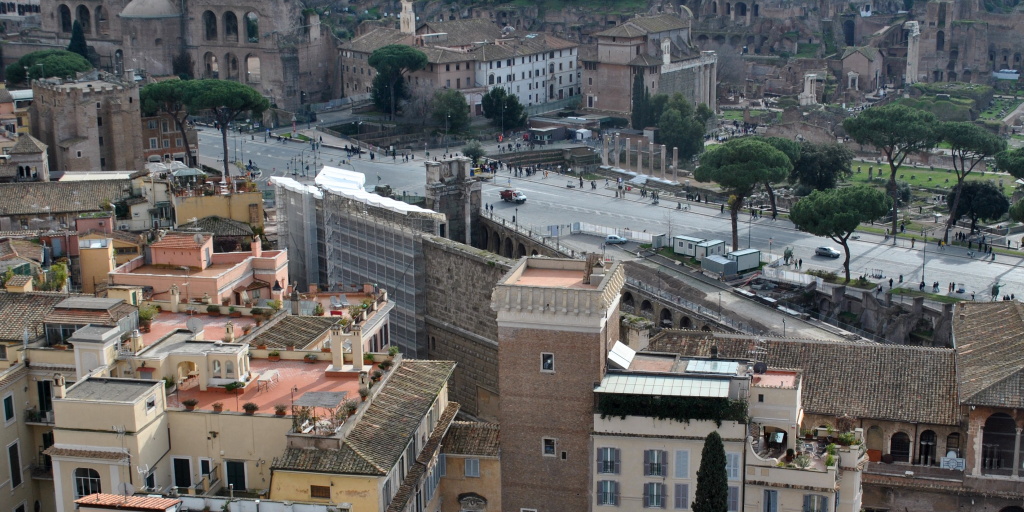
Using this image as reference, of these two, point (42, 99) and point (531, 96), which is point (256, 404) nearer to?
point (42, 99)

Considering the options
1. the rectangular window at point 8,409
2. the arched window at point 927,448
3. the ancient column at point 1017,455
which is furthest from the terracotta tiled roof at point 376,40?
the rectangular window at point 8,409

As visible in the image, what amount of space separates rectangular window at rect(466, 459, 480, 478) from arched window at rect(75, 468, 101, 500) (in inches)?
293

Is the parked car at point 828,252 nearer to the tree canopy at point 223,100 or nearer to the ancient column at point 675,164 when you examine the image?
the ancient column at point 675,164

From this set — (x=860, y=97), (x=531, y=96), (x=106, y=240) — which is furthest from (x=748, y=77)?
(x=106, y=240)

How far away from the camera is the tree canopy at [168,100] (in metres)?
76.4

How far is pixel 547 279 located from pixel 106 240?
1760 cm

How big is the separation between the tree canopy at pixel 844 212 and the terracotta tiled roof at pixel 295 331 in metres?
29.6

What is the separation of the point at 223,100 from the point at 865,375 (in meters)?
48.7

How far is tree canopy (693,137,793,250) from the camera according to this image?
68125mm

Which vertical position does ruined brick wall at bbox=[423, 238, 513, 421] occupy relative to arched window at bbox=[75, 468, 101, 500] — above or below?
below

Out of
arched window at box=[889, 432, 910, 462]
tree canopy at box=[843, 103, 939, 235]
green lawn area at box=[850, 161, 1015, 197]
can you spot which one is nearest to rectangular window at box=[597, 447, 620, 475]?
arched window at box=[889, 432, 910, 462]

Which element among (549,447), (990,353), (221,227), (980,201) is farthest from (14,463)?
(980,201)

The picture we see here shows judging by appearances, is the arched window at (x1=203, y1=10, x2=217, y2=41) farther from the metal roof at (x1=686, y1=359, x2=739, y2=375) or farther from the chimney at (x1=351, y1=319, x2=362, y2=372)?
the metal roof at (x1=686, y1=359, x2=739, y2=375)

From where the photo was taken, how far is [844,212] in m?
60.3
